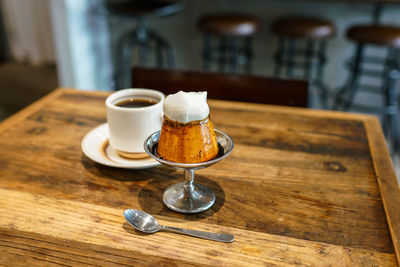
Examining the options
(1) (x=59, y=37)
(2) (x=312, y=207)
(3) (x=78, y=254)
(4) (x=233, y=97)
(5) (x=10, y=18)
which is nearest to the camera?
(3) (x=78, y=254)

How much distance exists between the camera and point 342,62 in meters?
2.86

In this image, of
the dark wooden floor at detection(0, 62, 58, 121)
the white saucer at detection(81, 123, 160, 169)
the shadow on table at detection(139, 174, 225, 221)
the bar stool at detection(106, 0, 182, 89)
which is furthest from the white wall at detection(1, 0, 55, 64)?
the shadow on table at detection(139, 174, 225, 221)

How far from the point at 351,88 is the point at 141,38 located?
1.47 m

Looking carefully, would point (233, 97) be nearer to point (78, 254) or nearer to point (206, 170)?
point (206, 170)

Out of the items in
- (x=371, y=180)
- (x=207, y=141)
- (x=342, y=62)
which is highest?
(x=207, y=141)

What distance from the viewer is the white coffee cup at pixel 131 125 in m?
0.79

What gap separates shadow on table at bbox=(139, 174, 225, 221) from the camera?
70cm

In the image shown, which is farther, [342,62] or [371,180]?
[342,62]

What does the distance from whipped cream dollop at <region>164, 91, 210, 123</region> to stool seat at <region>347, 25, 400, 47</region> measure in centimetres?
183

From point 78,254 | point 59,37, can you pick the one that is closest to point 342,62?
point 59,37

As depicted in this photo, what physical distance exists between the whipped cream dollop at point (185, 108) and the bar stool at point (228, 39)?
1.82 m

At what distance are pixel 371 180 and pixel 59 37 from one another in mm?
2427

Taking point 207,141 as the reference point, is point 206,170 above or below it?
below

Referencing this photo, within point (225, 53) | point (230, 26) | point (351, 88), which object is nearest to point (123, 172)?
point (230, 26)
